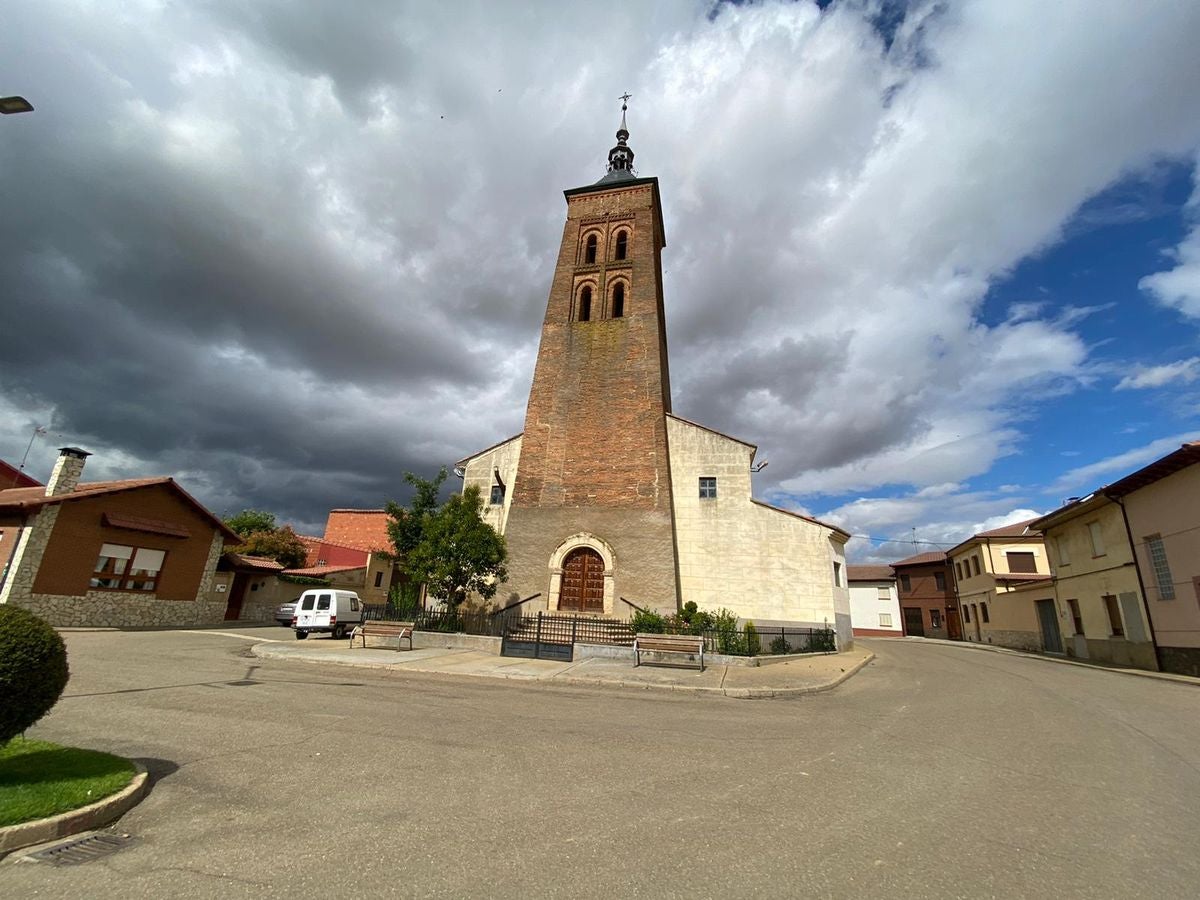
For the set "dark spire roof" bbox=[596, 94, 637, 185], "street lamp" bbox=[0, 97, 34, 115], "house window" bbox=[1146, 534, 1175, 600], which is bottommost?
"house window" bbox=[1146, 534, 1175, 600]

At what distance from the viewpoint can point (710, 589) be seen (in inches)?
827

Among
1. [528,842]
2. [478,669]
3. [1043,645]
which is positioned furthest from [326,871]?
[1043,645]

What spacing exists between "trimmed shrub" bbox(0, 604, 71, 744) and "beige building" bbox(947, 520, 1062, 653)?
3355cm

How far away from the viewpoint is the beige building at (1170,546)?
608 inches

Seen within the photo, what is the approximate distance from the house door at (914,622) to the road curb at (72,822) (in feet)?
158

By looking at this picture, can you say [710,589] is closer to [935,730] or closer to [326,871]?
[935,730]

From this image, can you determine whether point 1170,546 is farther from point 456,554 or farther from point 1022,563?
point 456,554

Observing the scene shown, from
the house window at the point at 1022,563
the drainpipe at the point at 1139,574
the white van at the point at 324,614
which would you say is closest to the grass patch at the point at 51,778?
the white van at the point at 324,614

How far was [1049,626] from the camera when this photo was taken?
85.7 feet

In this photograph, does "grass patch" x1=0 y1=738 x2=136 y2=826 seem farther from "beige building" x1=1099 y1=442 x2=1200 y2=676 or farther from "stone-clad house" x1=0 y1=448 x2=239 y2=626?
"beige building" x1=1099 y1=442 x2=1200 y2=676

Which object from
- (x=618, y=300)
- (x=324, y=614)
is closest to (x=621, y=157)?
(x=618, y=300)

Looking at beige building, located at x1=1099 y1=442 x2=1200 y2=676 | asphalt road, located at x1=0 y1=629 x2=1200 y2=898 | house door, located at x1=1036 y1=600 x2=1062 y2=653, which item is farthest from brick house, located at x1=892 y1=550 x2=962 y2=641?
asphalt road, located at x1=0 y1=629 x2=1200 y2=898

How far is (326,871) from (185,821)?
157 cm

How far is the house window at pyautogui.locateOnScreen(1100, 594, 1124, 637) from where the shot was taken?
19631mm
